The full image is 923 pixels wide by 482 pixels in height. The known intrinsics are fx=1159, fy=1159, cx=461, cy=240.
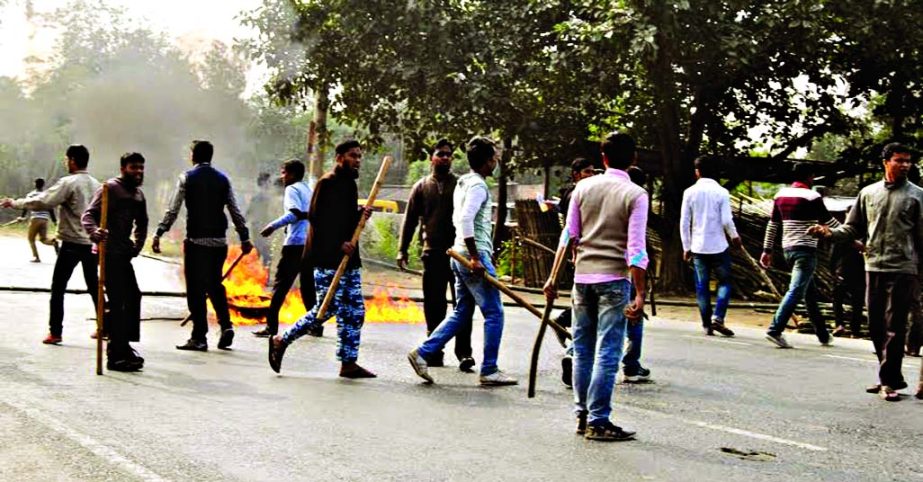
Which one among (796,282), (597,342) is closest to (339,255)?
(597,342)

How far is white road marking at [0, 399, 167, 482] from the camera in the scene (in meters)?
5.34

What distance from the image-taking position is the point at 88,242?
10.3 metres

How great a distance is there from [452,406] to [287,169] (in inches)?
185

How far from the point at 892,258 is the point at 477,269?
10.0 ft

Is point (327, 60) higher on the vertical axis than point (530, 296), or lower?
higher

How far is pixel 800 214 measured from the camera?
1184 cm

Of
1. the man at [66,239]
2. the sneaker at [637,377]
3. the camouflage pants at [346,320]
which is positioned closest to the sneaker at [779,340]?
the sneaker at [637,377]

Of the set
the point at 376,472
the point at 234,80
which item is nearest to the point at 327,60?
the point at 234,80

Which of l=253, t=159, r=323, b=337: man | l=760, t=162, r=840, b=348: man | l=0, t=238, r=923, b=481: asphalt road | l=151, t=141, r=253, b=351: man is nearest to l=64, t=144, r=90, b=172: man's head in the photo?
l=151, t=141, r=253, b=351: man

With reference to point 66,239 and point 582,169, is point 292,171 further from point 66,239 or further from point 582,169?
point 582,169

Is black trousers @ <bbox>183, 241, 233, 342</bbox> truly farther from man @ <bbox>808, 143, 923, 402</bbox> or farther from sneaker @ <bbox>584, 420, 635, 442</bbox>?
man @ <bbox>808, 143, 923, 402</bbox>

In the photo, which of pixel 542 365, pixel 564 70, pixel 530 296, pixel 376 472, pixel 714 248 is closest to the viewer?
pixel 376 472

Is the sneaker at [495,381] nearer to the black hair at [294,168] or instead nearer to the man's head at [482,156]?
the man's head at [482,156]

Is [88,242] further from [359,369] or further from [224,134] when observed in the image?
[224,134]
